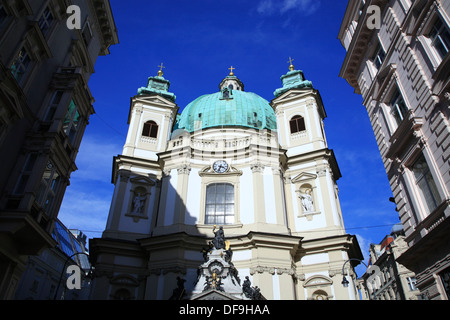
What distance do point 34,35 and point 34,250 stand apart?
310 inches

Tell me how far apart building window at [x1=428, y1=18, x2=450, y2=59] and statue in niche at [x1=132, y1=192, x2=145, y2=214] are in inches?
804

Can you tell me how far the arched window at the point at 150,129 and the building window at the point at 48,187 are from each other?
15839mm

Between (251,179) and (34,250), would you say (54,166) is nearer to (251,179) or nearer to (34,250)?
(34,250)

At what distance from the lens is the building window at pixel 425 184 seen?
11442mm

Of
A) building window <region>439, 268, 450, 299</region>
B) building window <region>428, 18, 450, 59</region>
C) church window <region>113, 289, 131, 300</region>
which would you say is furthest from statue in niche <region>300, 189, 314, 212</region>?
building window <region>428, 18, 450, 59</region>

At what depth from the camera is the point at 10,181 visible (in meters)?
11.6

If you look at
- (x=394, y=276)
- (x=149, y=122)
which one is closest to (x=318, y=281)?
(x=149, y=122)

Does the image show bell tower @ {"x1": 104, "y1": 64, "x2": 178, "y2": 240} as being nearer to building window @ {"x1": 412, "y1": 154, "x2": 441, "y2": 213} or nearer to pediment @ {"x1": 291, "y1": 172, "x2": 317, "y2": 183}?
pediment @ {"x1": 291, "y1": 172, "x2": 317, "y2": 183}

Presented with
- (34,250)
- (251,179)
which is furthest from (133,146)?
(34,250)

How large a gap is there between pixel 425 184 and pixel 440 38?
15.9ft

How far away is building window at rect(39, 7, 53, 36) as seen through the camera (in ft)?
45.6

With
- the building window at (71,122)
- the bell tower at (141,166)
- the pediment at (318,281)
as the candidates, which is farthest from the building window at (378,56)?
the bell tower at (141,166)

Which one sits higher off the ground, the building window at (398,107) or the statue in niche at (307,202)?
the statue in niche at (307,202)

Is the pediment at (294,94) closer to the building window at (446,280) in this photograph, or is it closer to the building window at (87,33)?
the building window at (87,33)
